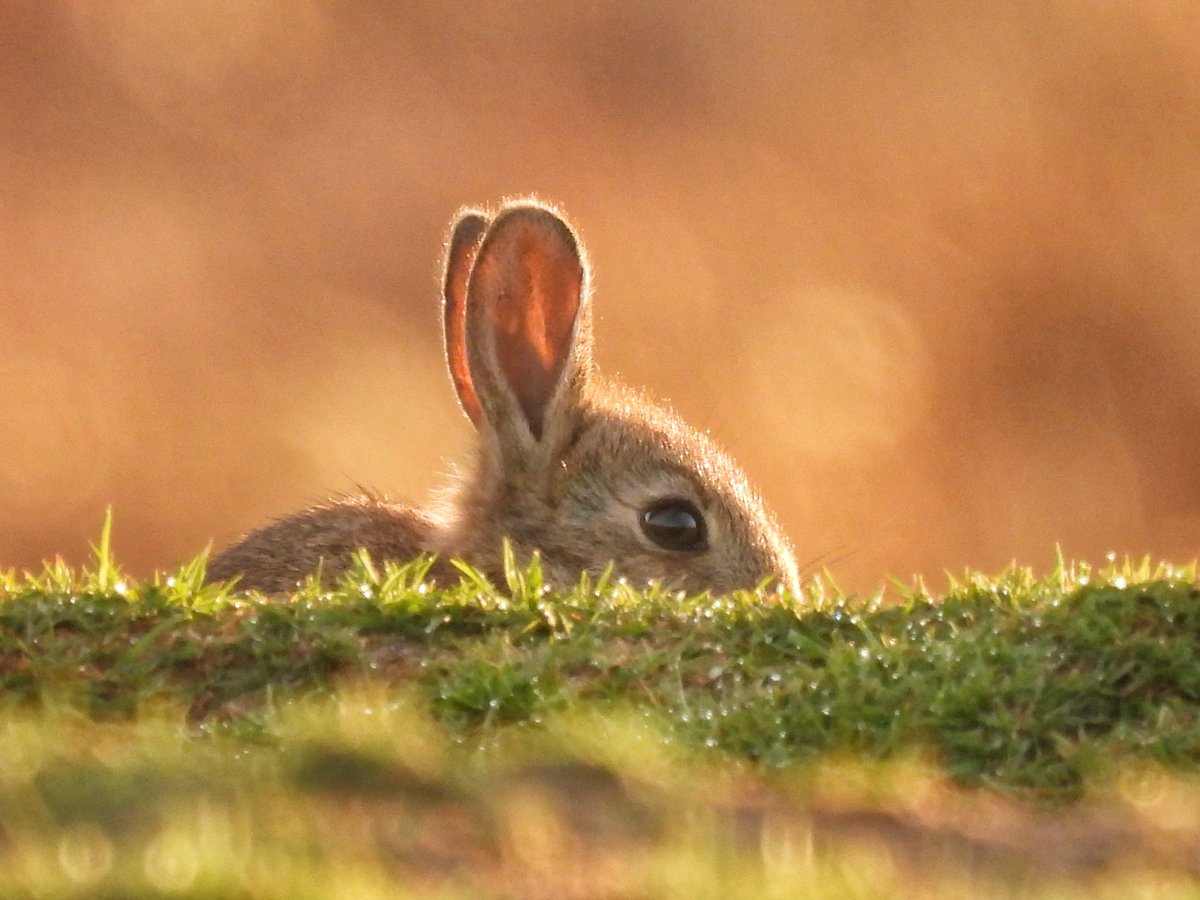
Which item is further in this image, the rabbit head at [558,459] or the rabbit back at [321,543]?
the rabbit head at [558,459]

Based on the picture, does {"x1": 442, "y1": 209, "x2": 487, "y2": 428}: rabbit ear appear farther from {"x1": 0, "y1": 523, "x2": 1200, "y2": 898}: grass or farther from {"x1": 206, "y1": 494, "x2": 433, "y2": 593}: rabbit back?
{"x1": 0, "y1": 523, "x2": 1200, "y2": 898}: grass

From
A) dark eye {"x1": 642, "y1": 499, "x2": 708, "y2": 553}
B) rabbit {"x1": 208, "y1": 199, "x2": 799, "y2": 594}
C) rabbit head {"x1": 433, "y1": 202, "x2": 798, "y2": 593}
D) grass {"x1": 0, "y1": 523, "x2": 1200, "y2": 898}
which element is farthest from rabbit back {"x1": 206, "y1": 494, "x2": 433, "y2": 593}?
grass {"x1": 0, "y1": 523, "x2": 1200, "y2": 898}

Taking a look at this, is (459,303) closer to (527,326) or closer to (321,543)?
(527,326)

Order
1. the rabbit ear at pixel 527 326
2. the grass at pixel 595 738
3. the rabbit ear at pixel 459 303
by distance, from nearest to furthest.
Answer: the grass at pixel 595 738 < the rabbit ear at pixel 527 326 < the rabbit ear at pixel 459 303

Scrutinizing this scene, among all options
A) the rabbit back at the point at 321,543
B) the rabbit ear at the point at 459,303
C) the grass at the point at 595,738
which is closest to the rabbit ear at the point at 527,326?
the rabbit ear at the point at 459,303

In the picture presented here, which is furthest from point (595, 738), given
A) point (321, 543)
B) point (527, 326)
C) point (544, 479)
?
point (527, 326)

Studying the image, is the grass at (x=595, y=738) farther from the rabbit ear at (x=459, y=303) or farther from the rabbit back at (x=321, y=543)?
the rabbit ear at (x=459, y=303)
